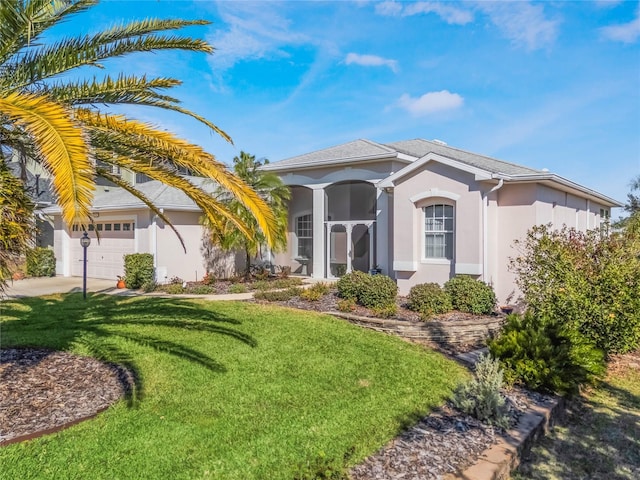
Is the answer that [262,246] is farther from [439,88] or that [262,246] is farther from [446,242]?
[439,88]

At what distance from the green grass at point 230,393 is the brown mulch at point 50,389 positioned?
0.96 ft

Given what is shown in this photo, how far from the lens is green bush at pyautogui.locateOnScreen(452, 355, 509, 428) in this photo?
17.5 ft

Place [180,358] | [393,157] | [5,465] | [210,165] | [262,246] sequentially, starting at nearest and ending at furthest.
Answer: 1. [5,465]
2. [210,165]
3. [180,358]
4. [393,157]
5. [262,246]

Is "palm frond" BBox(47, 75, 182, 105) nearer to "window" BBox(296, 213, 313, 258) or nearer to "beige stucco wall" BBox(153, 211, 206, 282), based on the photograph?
"beige stucco wall" BBox(153, 211, 206, 282)

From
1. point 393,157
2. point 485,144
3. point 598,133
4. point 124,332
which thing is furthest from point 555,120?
point 124,332

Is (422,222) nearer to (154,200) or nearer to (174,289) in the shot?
(174,289)

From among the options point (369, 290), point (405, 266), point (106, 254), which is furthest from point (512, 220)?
point (106, 254)

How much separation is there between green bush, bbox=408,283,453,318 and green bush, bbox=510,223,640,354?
2.22 meters

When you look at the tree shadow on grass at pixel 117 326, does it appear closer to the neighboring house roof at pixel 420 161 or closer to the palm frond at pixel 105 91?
the palm frond at pixel 105 91

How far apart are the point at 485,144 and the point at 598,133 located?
644cm

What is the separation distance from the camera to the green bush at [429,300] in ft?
36.1

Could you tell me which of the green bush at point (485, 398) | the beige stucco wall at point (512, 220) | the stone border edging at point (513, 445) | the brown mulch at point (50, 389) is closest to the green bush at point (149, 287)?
the brown mulch at point (50, 389)

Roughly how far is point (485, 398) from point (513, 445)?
0.77 metres

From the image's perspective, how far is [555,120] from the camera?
51.5ft
